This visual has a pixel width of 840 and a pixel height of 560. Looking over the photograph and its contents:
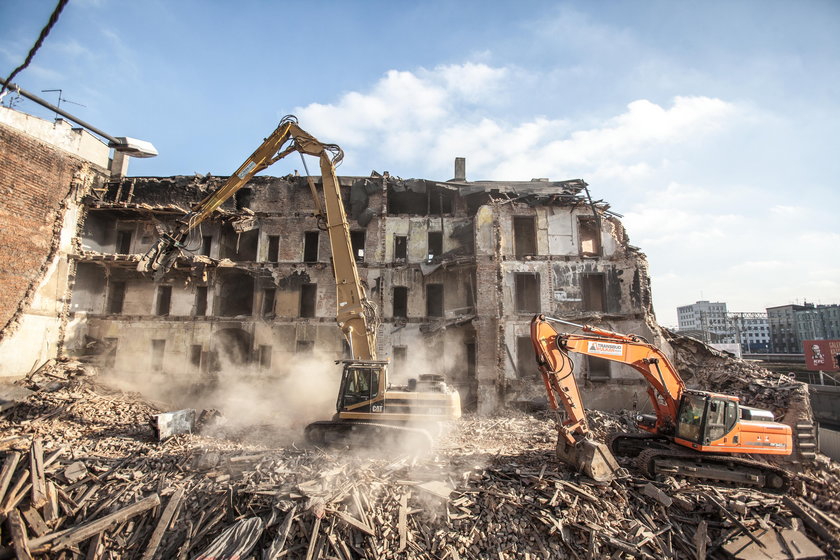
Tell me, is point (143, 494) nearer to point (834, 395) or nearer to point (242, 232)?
point (242, 232)

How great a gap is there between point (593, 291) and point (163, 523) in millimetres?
18571

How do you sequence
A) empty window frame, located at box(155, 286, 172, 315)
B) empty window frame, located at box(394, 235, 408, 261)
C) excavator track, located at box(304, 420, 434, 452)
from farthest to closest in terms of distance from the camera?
empty window frame, located at box(394, 235, 408, 261)
empty window frame, located at box(155, 286, 172, 315)
excavator track, located at box(304, 420, 434, 452)

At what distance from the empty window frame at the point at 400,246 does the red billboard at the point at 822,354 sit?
2871 centimetres

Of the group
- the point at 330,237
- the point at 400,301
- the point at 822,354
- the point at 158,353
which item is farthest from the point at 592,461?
the point at 822,354

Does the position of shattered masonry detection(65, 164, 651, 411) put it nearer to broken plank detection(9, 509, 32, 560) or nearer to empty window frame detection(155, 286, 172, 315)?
empty window frame detection(155, 286, 172, 315)

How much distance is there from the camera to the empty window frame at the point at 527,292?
20.0 meters

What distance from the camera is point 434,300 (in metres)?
21.1

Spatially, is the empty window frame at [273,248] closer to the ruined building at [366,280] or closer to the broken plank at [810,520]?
the ruined building at [366,280]

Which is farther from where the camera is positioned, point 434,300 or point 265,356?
point 434,300

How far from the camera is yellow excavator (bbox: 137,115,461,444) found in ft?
37.0

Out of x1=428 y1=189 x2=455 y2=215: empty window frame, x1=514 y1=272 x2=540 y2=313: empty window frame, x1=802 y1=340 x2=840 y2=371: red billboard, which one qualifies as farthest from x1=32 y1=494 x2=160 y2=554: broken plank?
x1=802 y1=340 x2=840 y2=371: red billboard

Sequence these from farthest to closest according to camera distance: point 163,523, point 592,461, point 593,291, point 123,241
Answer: point 123,241 < point 593,291 < point 592,461 < point 163,523

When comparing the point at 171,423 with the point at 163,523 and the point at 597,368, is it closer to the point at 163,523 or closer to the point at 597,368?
the point at 163,523

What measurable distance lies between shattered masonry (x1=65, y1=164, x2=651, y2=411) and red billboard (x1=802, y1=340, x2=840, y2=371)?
19023 mm
